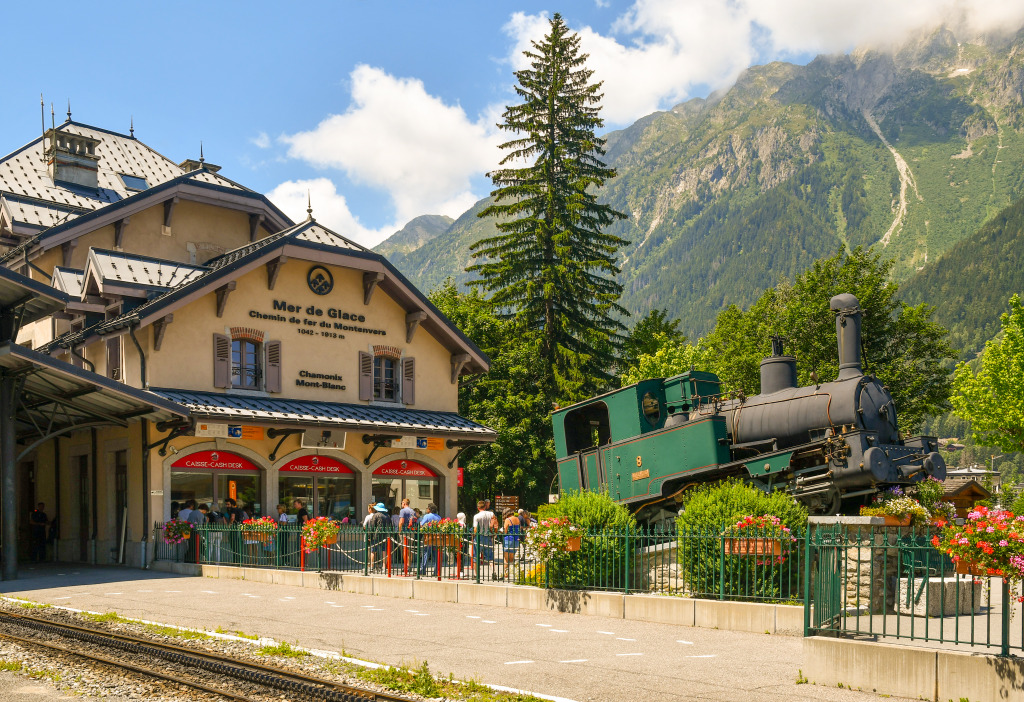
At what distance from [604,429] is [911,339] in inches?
805

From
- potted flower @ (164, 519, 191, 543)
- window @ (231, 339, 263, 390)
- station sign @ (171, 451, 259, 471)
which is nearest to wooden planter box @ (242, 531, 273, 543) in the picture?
potted flower @ (164, 519, 191, 543)

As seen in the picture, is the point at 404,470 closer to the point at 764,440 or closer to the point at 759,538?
the point at 764,440

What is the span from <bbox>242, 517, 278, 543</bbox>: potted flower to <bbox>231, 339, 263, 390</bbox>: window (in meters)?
5.97

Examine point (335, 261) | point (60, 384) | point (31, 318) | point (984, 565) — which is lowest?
point (984, 565)

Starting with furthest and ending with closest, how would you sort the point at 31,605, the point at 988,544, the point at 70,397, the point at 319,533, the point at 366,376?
the point at 366,376 < the point at 70,397 < the point at 319,533 < the point at 31,605 < the point at 988,544

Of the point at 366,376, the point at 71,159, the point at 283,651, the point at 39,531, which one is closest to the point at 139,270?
the point at 366,376

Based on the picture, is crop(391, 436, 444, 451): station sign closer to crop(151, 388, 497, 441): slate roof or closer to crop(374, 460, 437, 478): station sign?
crop(151, 388, 497, 441): slate roof

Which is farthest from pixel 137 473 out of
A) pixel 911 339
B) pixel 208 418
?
pixel 911 339

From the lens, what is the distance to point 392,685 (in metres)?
9.28

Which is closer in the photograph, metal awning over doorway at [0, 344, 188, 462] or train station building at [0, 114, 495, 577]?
metal awning over doorway at [0, 344, 188, 462]

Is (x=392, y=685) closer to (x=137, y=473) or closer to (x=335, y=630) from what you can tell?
(x=335, y=630)

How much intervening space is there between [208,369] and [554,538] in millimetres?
13597

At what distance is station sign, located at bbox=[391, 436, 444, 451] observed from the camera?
2834 cm

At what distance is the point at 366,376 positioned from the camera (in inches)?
1144
